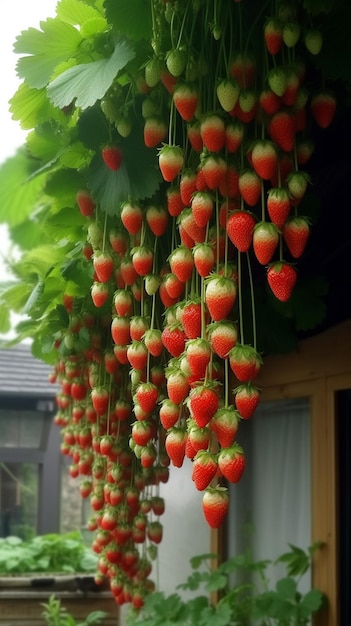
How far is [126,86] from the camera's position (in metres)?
1.22

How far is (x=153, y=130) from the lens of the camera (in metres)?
1.15

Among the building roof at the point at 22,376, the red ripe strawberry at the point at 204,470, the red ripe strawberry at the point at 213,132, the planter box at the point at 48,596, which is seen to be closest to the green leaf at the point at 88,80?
the red ripe strawberry at the point at 213,132

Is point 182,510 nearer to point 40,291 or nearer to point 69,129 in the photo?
point 40,291

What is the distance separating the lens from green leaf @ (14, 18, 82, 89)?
123 cm

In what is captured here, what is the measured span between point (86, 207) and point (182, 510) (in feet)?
8.50

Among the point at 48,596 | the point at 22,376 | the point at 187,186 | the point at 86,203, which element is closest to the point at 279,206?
the point at 187,186

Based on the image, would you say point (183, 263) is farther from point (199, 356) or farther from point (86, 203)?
point (86, 203)

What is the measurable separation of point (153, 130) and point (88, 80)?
0.35ft

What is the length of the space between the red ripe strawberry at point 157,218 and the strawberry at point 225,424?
13.9 inches

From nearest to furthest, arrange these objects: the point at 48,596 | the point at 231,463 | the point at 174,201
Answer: the point at 231,463, the point at 174,201, the point at 48,596

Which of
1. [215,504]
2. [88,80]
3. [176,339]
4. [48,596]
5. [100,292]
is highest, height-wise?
[88,80]

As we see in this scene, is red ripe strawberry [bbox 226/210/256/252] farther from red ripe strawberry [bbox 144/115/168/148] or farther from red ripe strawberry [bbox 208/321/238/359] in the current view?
red ripe strawberry [bbox 144/115/168/148]

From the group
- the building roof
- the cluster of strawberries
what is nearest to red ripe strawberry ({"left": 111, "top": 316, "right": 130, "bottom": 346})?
the cluster of strawberries

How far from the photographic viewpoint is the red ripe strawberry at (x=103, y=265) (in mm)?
1312
